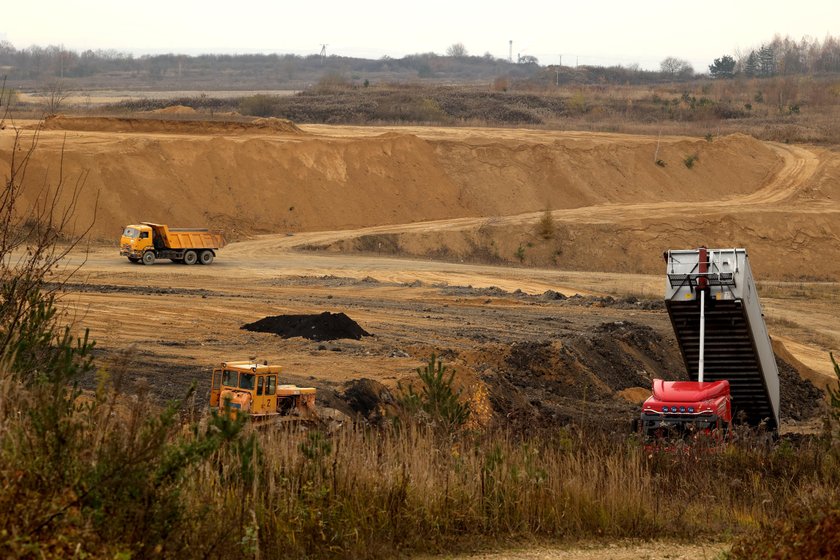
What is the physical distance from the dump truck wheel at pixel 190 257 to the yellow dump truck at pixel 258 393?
25266 millimetres

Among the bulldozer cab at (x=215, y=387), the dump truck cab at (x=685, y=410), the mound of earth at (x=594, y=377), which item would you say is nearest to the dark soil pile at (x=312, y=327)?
the mound of earth at (x=594, y=377)

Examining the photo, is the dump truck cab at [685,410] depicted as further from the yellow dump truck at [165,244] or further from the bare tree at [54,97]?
the yellow dump truck at [165,244]

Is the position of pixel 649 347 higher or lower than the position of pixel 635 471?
lower

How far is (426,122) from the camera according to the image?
8450 cm

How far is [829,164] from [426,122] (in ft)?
99.2

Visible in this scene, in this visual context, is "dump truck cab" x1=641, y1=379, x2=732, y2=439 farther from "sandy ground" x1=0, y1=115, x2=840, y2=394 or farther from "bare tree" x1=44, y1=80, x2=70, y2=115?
"bare tree" x1=44, y1=80, x2=70, y2=115

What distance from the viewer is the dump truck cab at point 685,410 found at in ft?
61.0

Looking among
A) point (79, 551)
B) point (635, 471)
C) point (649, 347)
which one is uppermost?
point (79, 551)

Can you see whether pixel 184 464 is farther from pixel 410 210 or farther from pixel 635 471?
pixel 410 210

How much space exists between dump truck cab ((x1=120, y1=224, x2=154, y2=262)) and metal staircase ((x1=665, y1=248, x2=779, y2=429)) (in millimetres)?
26335

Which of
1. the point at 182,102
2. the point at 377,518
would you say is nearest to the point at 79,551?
the point at 377,518

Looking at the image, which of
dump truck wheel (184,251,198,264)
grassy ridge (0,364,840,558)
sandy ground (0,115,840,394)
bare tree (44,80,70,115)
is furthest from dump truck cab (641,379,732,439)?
dump truck wheel (184,251,198,264)

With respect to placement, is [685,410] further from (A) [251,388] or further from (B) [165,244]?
(B) [165,244]

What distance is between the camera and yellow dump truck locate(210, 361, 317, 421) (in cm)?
1742
